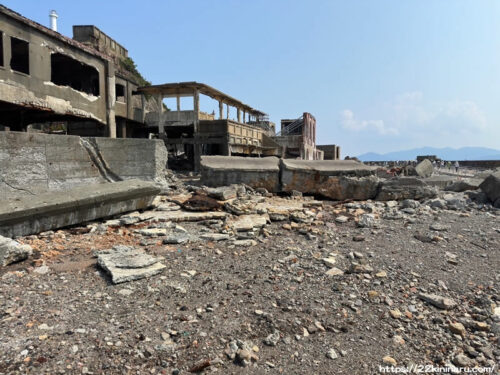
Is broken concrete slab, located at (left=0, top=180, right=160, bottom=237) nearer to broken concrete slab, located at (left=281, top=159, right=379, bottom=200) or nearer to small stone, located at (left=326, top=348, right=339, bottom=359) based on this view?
broken concrete slab, located at (left=281, top=159, right=379, bottom=200)

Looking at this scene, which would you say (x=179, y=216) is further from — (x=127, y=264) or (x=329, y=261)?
(x=329, y=261)

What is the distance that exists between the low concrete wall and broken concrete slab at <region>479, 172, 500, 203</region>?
26.0 ft

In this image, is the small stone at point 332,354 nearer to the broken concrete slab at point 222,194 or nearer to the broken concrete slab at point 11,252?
the broken concrete slab at point 11,252

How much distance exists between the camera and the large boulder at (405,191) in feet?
23.7

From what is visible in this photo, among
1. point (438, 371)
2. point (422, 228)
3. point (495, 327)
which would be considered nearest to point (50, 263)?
point (438, 371)

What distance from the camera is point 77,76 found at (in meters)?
15.1

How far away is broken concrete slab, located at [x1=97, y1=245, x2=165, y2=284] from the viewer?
2783 mm

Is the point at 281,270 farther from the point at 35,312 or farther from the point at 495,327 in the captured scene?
the point at 35,312

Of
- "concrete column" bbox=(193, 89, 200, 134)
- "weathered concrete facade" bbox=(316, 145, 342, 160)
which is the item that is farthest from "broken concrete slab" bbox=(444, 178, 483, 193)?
"weathered concrete facade" bbox=(316, 145, 342, 160)

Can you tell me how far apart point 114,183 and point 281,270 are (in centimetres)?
345

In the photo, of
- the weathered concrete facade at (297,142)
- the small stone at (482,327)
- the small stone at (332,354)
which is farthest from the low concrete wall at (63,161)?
the weathered concrete facade at (297,142)

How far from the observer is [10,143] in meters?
4.10

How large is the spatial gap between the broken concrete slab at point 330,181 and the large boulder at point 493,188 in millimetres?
2811

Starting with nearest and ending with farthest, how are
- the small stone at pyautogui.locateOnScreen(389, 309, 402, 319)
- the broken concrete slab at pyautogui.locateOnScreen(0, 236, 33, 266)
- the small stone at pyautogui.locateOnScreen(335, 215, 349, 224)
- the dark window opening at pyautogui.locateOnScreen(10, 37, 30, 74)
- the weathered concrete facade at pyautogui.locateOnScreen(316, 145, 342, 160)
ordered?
the small stone at pyautogui.locateOnScreen(389, 309, 402, 319)
the broken concrete slab at pyautogui.locateOnScreen(0, 236, 33, 266)
the small stone at pyautogui.locateOnScreen(335, 215, 349, 224)
the dark window opening at pyautogui.locateOnScreen(10, 37, 30, 74)
the weathered concrete facade at pyautogui.locateOnScreen(316, 145, 342, 160)
